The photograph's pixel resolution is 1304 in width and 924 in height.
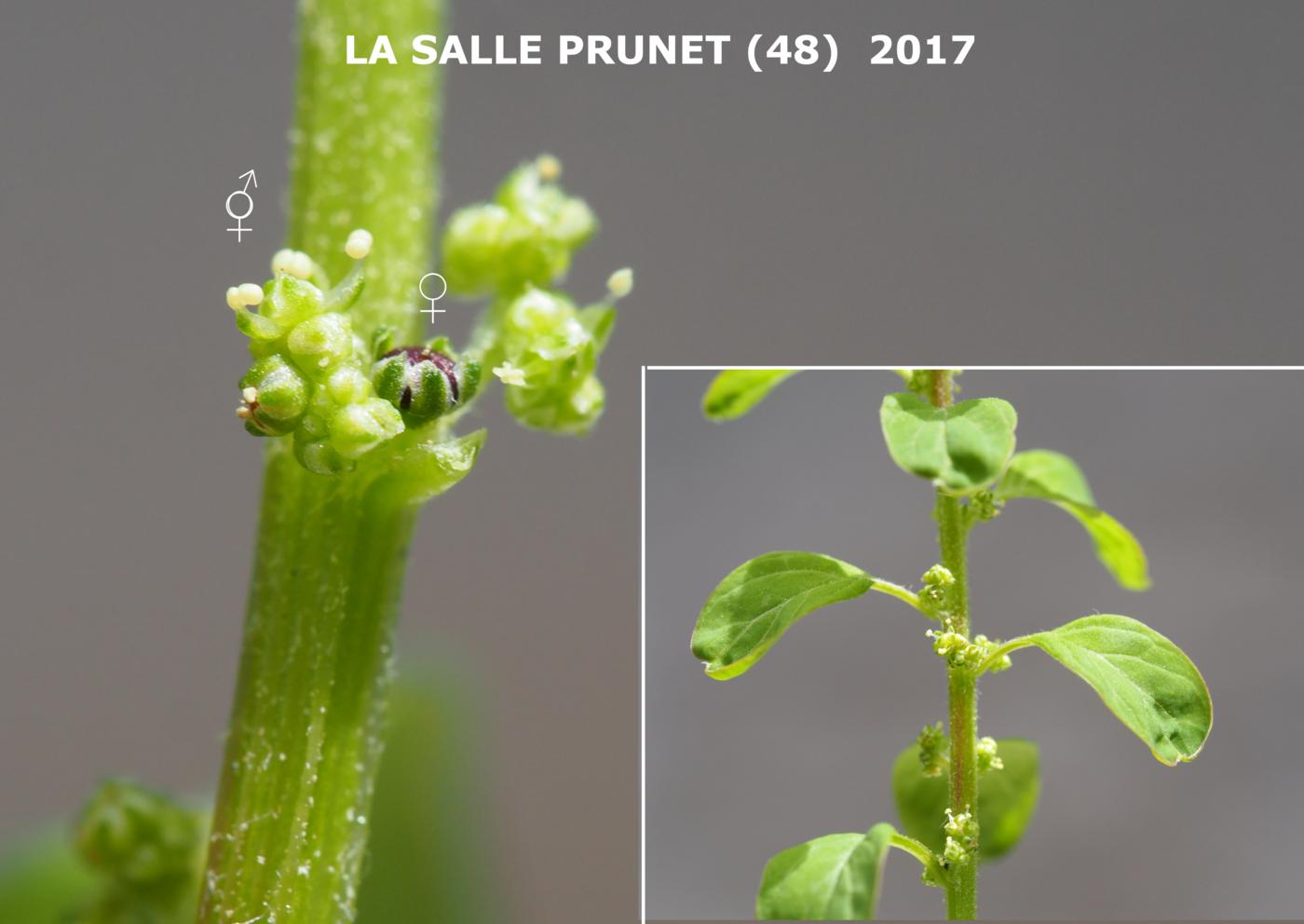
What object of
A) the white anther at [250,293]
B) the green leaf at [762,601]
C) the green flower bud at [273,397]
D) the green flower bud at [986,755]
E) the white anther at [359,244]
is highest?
the white anther at [359,244]

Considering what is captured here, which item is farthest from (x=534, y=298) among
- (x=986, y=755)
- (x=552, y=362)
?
(x=986, y=755)

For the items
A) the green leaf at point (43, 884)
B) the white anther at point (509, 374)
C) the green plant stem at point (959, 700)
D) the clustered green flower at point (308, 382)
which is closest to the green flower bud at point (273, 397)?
the clustered green flower at point (308, 382)

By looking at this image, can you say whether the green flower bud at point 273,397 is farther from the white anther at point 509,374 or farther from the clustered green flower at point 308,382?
the white anther at point 509,374

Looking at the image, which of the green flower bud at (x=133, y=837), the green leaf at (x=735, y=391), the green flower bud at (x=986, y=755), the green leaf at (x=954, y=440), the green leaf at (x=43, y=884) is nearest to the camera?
the green leaf at (x=954, y=440)

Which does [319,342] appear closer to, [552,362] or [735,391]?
[552,362]

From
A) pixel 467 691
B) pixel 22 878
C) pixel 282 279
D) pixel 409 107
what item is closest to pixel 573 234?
pixel 409 107

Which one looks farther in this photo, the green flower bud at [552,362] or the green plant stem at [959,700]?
the green flower bud at [552,362]
